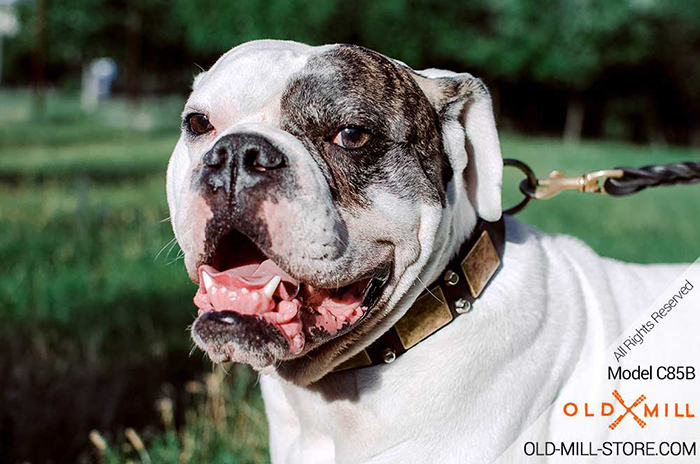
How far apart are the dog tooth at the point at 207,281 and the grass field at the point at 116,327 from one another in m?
→ 0.42

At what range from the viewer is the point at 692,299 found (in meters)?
2.80

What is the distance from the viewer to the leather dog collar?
247cm

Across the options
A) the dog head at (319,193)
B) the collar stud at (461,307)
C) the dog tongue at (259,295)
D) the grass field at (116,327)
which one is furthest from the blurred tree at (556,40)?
the dog tongue at (259,295)

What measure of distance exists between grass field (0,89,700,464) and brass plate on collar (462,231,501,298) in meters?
1.01

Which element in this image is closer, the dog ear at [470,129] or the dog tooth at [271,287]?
the dog tooth at [271,287]

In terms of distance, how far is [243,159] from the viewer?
2.25 metres

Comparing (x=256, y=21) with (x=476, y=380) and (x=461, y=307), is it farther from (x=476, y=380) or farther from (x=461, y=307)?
(x=476, y=380)

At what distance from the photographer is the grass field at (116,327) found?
3.66m

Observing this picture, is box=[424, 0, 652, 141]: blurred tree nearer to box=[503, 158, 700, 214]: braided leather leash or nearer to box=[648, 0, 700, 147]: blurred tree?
box=[648, 0, 700, 147]: blurred tree

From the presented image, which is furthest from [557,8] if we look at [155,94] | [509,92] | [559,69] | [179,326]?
[179,326]

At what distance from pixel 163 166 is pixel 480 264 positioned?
13.7 metres

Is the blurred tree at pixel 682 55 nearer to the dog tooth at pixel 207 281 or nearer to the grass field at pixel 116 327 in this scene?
the grass field at pixel 116 327

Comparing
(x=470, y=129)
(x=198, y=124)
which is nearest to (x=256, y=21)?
(x=198, y=124)

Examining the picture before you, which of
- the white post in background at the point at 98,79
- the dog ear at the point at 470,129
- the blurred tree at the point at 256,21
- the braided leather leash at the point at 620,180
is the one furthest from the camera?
the white post in background at the point at 98,79
